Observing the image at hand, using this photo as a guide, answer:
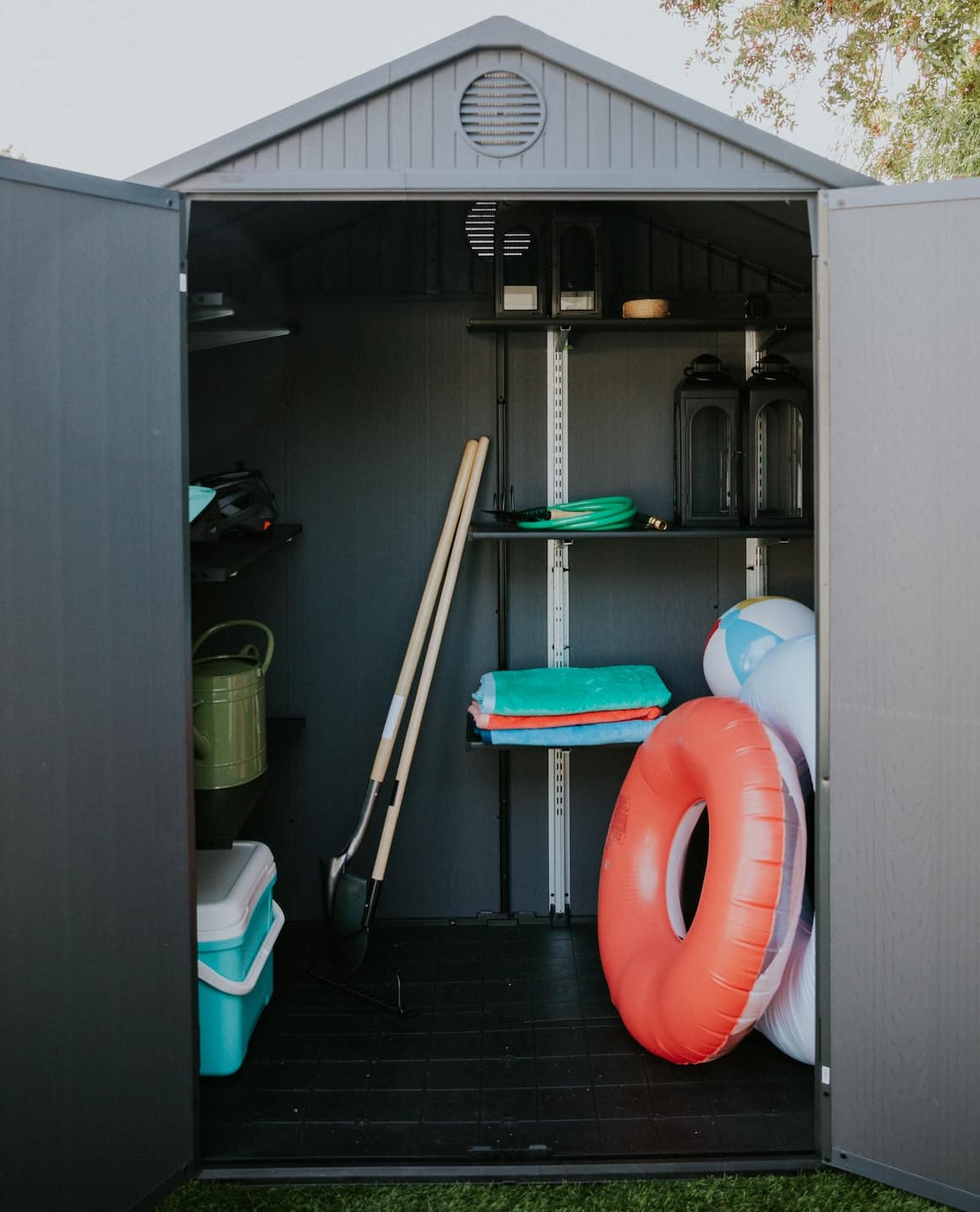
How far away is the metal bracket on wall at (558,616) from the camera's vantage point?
3551mm

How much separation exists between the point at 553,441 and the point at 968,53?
3419mm

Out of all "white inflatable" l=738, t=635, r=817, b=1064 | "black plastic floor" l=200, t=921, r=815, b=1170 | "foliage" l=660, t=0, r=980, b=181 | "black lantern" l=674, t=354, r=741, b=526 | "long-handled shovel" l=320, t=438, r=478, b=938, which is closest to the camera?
"black plastic floor" l=200, t=921, r=815, b=1170

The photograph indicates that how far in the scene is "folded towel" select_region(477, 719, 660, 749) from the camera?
323cm

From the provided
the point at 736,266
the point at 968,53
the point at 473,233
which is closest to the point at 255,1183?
the point at 473,233

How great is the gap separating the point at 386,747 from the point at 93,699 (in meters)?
1.26

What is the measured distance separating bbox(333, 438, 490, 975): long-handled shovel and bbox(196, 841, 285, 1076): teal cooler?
0.33 metres

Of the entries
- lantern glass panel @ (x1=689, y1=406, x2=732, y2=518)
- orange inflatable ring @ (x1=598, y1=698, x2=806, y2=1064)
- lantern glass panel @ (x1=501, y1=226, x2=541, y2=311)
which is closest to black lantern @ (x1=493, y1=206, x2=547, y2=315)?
lantern glass panel @ (x1=501, y1=226, x2=541, y2=311)

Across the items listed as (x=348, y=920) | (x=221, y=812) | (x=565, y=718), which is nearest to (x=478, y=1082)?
(x=348, y=920)

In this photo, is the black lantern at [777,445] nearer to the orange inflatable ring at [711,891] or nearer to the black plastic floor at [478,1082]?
the orange inflatable ring at [711,891]

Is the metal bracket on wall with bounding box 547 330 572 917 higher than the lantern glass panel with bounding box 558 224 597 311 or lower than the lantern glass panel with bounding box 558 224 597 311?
lower

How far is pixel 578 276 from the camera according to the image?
332 cm

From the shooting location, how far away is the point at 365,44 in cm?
675

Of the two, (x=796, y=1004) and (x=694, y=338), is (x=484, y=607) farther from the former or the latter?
(x=796, y=1004)

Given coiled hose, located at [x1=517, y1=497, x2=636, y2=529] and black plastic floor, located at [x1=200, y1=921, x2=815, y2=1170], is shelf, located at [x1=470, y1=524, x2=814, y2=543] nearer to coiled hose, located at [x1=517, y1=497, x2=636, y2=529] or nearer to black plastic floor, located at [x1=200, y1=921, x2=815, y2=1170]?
coiled hose, located at [x1=517, y1=497, x2=636, y2=529]
